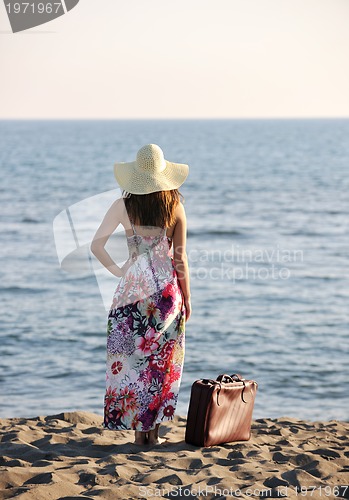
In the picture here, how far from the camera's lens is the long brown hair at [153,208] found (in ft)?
16.1

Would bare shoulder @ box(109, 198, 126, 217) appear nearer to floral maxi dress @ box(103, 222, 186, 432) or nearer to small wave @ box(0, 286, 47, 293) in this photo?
floral maxi dress @ box(103, 222, 186, 432)

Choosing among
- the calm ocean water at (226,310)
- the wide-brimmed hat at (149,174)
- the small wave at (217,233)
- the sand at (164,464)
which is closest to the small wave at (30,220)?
the calm ocean water at (226,310)

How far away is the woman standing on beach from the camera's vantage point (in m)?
4.94

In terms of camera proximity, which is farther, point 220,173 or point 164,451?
point 220,173

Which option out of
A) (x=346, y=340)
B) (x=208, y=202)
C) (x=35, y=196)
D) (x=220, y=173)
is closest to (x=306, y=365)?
(x=346, y=340)

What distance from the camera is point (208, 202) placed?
90.9 ft

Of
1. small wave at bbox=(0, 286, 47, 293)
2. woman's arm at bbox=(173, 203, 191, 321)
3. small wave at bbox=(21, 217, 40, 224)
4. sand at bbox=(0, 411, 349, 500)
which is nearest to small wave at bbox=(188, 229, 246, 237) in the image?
small wave at bbox=(21, 217, 40, 224)

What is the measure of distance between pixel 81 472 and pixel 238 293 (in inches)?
340

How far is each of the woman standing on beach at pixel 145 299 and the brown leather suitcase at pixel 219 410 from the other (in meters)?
0.18

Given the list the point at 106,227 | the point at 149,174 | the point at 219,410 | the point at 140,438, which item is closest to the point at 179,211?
the point at 149,174

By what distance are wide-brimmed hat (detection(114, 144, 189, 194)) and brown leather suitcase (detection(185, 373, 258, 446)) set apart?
120cm

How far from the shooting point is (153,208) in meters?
4.92

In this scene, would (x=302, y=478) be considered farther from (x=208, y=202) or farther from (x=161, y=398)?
(x=208, y=202)

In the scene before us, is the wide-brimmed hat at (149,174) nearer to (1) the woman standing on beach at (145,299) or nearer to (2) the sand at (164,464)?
(1) the woman standing on beach at (145,299)
